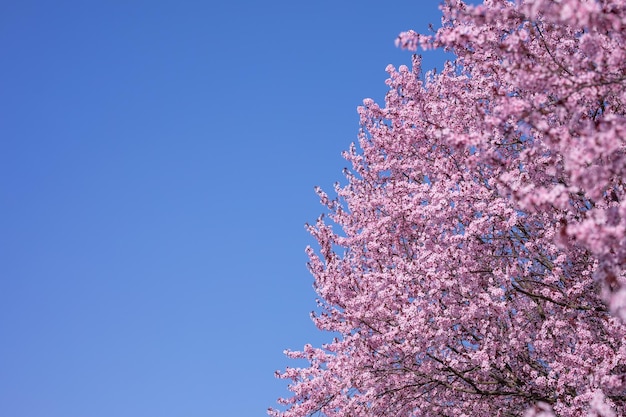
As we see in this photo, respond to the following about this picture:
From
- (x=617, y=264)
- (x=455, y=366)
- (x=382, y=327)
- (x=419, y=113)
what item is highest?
(x=419, y=113)

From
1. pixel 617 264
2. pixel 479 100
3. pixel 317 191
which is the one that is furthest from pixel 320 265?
pixel 617 264

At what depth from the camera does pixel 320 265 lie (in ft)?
48.7

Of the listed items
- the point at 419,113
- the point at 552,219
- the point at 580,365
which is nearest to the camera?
the point at 580,365

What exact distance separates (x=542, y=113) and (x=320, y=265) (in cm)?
941

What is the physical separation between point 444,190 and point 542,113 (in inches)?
181

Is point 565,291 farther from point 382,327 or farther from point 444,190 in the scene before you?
point 382,327

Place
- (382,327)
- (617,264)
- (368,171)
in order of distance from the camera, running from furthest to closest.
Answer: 1. (368,171)
2. (382,327)
3. (617,264)

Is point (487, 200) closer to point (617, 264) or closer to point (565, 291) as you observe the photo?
point (565, 291)

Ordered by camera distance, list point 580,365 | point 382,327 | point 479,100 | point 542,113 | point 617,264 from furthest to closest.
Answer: point 479,100 < point 382,327 < point 580,365 < point 542,113 < point 617,264

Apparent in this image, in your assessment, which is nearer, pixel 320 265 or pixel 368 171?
pixel 320 265

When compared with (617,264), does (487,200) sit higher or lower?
higher

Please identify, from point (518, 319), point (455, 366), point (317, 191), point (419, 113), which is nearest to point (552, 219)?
point (518, 319)

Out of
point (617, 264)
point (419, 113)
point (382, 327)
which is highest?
point (419, 113)

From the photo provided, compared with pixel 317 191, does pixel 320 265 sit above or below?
below
